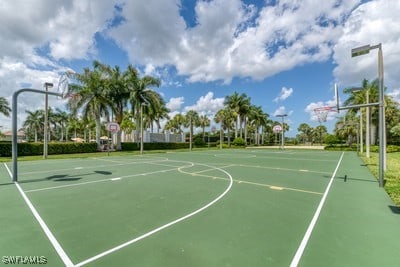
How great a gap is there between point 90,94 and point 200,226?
2925 cm

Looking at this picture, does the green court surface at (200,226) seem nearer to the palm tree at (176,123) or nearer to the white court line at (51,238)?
the white court line at (51,238)

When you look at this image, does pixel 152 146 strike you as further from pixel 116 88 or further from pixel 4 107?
pixel 4 107

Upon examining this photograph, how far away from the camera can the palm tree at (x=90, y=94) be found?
28.3 m

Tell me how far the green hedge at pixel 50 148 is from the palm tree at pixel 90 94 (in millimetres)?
3144

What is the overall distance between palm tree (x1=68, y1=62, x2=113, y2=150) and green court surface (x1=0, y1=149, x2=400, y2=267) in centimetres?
2303

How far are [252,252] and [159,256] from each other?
4.82ft

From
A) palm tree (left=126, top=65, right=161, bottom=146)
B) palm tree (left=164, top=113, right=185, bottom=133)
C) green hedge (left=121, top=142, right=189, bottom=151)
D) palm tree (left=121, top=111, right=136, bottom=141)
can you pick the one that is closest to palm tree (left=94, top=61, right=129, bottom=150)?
palm tree (left=126, top=65, right=161, bottom=146)

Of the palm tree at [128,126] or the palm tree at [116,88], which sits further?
the palm tree at [128,126]

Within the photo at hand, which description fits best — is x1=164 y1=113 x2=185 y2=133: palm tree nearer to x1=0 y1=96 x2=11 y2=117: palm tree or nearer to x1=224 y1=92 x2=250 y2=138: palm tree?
x1=224 y1=92 x2=250 y2=138: palm tree

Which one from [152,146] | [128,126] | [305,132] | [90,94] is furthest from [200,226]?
[305,132]

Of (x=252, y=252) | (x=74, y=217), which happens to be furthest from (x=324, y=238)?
(x=74, y=217)

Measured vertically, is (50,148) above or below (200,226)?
above

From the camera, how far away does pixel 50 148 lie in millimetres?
24797

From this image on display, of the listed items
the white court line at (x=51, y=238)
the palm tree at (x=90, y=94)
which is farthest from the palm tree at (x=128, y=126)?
the white court line at (x=51, y=238)
